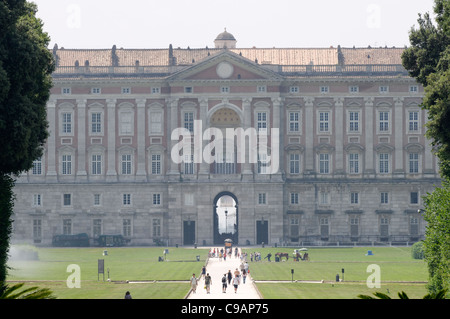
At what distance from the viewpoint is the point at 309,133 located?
111812mm

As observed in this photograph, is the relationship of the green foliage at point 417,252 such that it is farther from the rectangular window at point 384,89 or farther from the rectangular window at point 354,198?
the rectangular window at point 384,89

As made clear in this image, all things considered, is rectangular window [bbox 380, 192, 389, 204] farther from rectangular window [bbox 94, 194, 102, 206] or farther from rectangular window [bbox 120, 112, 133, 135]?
rectangular window [bbox 94, 194, 102, 206]

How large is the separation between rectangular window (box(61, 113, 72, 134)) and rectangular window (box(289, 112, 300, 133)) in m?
27.1

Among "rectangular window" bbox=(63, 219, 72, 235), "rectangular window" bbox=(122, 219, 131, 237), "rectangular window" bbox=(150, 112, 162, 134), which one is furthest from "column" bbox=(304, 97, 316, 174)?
"rectangular window" bbox=(63, 219, 72, 235)

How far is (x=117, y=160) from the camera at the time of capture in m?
112

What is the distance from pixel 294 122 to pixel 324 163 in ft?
20.6

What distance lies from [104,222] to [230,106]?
2093 centimetres

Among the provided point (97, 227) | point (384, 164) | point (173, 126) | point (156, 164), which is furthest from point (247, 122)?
point (97, 227)

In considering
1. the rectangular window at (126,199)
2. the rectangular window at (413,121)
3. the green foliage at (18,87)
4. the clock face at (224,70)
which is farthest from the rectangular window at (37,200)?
the green foliage at (18,87)

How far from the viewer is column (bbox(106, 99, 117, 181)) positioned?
112 metres

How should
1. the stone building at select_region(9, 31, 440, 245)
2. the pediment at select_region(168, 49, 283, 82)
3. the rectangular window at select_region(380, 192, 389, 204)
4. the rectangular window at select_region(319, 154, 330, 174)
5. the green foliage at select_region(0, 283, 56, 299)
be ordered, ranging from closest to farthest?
the green foliage at select_region(0, 283, 56, 299)
the pediment at select_region(168, 49, 283, 82)
the stone building at select_region(9, 31, 440, 245)
the rectangular window at select_region(380, 192, 389, 204)
the rectangular window at select_region(319, 154, 330, 174)
